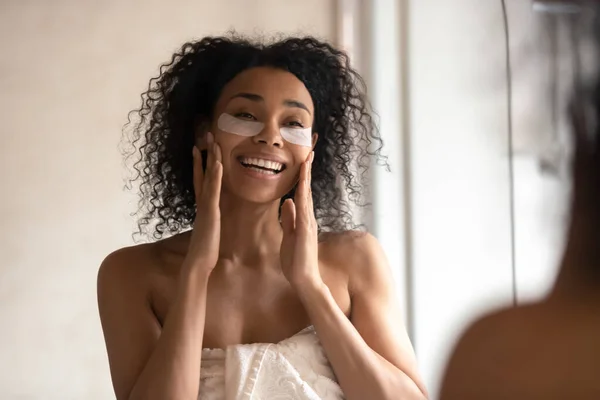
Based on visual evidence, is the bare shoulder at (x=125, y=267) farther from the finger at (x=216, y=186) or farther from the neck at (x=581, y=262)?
the neck at (x=581, y=262)

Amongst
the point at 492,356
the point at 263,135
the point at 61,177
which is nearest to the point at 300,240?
the point at 263,135

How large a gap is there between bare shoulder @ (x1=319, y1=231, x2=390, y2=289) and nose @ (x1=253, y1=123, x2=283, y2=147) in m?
0.19

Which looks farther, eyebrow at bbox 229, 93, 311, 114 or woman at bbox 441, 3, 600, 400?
eyebrow at bbox 229, 93, 311, 114

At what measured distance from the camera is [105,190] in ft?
4.78

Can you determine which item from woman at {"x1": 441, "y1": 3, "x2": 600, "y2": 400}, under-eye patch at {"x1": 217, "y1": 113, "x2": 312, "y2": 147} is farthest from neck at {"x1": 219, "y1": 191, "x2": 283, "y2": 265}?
woman at {"x1": 441, "y1": 3, "x2": 600, "y2": 400}

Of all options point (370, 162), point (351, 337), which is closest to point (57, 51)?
point (370, 162)

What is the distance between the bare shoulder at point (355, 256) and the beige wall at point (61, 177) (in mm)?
548

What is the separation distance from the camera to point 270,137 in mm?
968

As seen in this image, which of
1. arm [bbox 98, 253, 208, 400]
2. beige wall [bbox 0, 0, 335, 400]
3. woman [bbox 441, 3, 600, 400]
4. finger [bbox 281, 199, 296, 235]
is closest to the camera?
woman [bbox 441, 3, 600, 400]

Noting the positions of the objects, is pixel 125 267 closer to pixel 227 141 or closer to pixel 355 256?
pixel 227 141

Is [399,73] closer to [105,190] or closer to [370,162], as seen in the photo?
[370,162]

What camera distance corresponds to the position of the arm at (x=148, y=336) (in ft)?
2.94

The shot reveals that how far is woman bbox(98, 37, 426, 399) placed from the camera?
3.03 ft

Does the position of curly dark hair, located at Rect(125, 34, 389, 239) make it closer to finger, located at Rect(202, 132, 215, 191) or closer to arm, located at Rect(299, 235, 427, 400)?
finger, located at Rect(202, 132, 215, 191)
